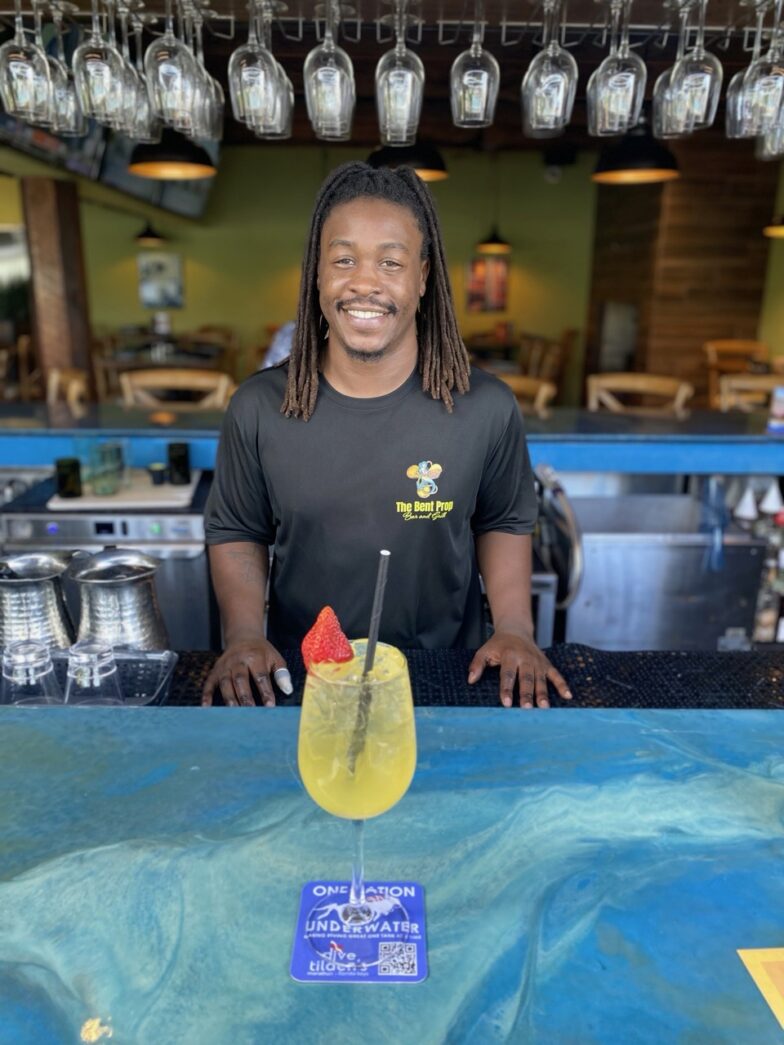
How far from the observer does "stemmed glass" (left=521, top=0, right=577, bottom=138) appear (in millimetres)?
1865

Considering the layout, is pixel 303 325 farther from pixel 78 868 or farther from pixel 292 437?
pixel 78 868

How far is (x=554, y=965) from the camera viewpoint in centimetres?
79

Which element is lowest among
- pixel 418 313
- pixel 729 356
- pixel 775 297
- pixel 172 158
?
pixel 729 356

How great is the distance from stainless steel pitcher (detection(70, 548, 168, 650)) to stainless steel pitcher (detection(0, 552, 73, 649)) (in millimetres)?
35

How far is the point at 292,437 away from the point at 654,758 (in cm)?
91

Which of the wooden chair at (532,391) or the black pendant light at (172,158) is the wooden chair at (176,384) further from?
the wooden chair at (532,391)

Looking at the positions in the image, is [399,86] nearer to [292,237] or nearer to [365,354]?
[365,354]

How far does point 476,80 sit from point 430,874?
5.60 feet

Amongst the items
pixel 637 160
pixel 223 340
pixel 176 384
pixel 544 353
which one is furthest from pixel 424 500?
pixel 223 340

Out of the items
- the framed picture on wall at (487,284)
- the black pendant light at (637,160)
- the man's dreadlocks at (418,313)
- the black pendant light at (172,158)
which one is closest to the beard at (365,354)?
the man's dreadlocks at (418,313)

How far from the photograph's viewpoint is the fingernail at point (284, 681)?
4.37 ft

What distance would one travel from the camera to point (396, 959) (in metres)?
0.79

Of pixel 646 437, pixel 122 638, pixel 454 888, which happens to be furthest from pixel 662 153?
pixel 454 888

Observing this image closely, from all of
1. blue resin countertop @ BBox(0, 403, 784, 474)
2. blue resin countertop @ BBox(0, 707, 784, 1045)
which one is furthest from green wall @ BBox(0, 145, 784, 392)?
blue resin countertop @ BBox(0, 707, 784, 1045)
